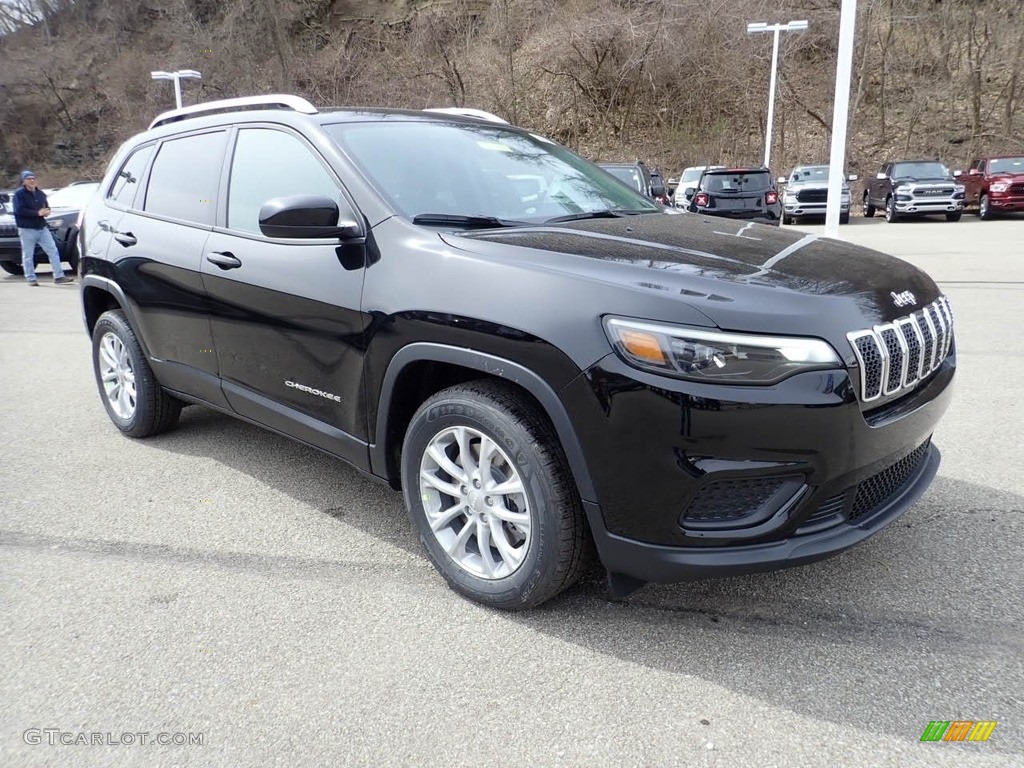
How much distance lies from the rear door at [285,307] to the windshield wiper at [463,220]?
10.5 inches

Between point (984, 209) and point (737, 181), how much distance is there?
9.39 m

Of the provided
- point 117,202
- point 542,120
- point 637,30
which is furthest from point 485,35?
point 117,202

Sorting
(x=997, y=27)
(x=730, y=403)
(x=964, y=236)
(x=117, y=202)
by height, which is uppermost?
(x=997, y=27)

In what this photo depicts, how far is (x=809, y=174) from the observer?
22.9m

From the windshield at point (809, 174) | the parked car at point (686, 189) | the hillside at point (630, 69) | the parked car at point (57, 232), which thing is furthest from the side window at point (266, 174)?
the hillside at point (630, 69)

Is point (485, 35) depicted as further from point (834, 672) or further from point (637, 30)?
point (834, 672)

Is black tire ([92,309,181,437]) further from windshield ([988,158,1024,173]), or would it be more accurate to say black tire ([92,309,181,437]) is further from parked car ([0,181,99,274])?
windshield ([988,158,1024,173])

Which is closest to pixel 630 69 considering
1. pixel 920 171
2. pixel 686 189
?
pixel 920 171

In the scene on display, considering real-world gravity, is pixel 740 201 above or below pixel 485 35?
below

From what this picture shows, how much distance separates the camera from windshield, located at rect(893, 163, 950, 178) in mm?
22047

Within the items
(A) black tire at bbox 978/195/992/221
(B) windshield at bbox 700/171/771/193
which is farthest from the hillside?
(B) windshield at bbox 700/171/771/193

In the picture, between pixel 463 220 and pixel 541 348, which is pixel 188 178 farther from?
pixel 541 348

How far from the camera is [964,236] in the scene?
1714 cm

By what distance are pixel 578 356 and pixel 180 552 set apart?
2.01 meters
